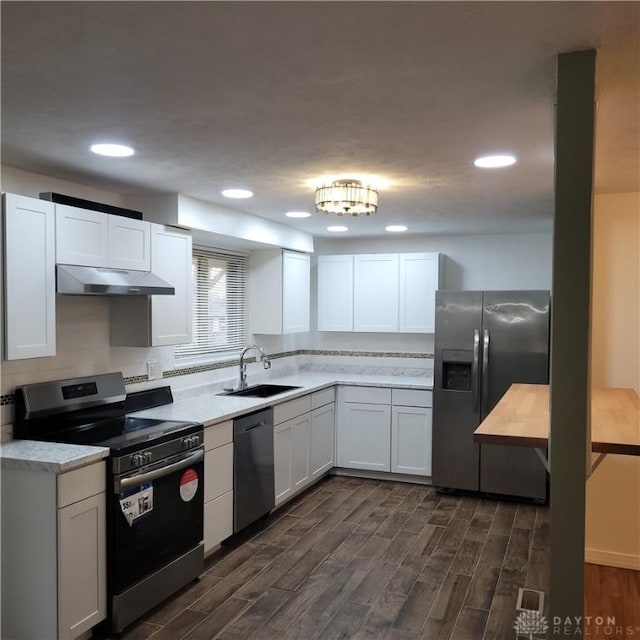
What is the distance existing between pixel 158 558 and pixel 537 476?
3117 millimetres

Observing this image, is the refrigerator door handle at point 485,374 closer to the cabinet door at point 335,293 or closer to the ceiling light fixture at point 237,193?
the cabinet door at point 335,293

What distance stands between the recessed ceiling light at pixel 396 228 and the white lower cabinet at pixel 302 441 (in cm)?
154

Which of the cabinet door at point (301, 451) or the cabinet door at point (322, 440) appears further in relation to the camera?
the cabinet door at point (322, 440)

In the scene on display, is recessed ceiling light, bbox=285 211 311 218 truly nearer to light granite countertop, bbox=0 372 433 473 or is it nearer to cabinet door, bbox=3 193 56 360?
light granite countertop, bbox=0 372 433 473

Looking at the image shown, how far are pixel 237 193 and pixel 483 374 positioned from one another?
2539 mm

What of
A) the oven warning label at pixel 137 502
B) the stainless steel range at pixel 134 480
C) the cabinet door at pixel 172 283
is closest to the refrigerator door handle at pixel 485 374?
the cabinet door at pixel 172 283

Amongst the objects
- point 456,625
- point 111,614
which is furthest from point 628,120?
point 111,614

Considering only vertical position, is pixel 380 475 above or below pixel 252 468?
below

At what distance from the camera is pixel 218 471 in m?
3.68

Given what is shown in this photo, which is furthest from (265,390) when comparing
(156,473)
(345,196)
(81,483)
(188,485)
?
(81,483)

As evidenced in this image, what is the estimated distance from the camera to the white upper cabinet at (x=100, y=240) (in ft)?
9.85

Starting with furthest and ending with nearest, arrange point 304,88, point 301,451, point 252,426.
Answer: point 301,451
point 252,426
point 304,88

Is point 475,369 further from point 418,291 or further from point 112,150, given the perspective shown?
point 112,150

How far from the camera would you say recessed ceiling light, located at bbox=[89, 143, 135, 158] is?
2.68 m
